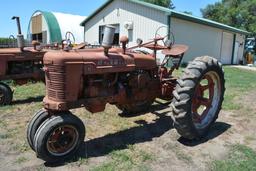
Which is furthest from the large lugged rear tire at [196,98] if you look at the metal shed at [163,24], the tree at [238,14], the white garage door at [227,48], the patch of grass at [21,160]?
the tree at [238,14]

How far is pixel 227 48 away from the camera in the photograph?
20891mm

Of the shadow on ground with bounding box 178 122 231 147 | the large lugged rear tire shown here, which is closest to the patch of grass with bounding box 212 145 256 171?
the shadow on ground with bounding box 178 122 231 147

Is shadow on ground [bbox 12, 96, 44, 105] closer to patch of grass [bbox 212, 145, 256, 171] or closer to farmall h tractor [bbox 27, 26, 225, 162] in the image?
farmall h tractor [bbox 27, 26, 225, 162]

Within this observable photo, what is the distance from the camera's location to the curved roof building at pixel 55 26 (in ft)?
76.9

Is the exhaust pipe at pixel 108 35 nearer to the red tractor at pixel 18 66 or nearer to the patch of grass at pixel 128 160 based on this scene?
the patch of grass at pixel 128 160

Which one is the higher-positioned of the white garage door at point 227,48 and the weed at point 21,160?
the white garage door at point 227,48

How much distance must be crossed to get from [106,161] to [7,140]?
1.69 meters

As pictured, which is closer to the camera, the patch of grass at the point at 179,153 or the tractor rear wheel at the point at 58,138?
the tractor rear wheel at the point at 58,138

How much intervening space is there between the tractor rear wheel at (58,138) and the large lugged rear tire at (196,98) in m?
1.36

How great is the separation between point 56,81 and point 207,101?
250cm

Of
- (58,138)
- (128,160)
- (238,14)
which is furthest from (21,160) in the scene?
(238,14)

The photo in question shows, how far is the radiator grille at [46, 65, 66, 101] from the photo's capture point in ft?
11.6

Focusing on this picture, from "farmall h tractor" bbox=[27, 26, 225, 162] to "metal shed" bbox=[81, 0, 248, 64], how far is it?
26.4 feet

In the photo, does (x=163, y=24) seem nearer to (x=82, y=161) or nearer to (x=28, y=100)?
(x=28, y=100)
